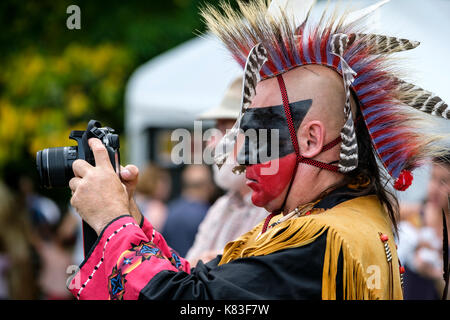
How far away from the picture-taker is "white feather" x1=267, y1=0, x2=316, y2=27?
2.11 metres

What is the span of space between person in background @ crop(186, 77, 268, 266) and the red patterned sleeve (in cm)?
139

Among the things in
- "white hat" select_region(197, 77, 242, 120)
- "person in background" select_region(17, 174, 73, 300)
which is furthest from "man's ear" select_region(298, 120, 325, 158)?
"person in background" select_region(17, 174, 73, 300)

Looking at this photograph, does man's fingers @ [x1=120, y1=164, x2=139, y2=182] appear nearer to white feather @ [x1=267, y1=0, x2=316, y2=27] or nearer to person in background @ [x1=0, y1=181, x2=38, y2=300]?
white feather @ [x1=267, y1=0, x2=316, y2=27]

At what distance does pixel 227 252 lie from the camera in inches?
81.7

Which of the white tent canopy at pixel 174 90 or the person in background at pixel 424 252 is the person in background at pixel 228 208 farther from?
the white tent canopy at pixel 174 90

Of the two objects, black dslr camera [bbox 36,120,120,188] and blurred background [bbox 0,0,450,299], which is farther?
blurred background [bbox 0,0,450,299]

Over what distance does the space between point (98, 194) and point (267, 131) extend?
0.61m

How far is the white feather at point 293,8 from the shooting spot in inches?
83.1

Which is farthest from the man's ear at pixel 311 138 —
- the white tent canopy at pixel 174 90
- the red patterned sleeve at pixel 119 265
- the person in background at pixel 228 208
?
the white tent canopy at pixel 174 90

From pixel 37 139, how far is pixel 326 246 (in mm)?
6962

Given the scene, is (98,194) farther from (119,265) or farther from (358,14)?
(358,14)

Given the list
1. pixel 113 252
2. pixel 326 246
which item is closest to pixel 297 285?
pixel 326 246

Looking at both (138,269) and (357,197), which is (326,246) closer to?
(357,197)

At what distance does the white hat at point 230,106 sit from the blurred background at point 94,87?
7.08 feet
